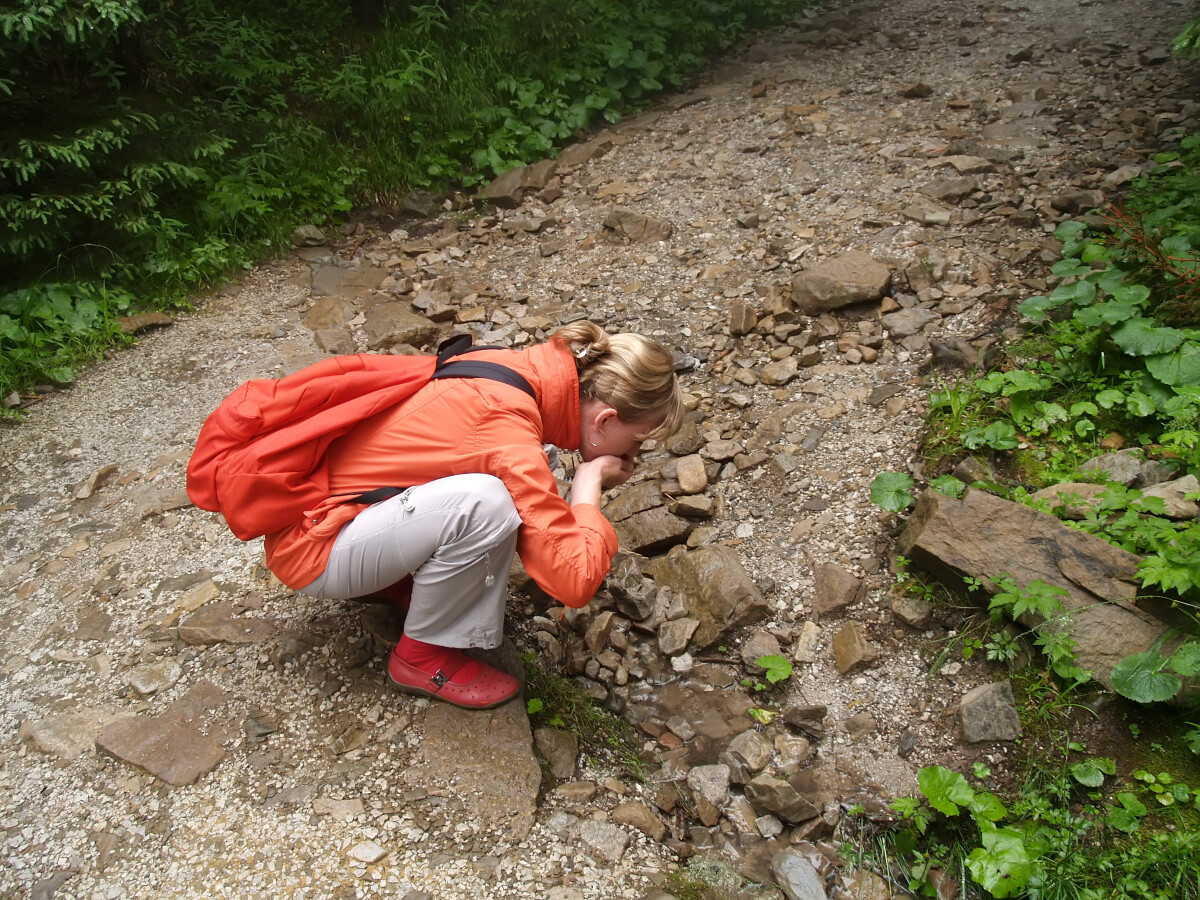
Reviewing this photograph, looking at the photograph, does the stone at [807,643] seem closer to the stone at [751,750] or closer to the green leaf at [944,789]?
the stone at [751,750]

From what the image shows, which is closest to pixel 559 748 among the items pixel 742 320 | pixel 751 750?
pixel 751 750

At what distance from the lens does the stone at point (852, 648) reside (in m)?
2.68

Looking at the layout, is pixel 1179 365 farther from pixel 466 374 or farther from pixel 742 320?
pixel 466 374

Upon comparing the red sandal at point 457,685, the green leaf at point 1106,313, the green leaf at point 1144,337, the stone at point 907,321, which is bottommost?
the red sandal at point 457,685

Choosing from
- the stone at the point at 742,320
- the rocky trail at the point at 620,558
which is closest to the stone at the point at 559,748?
the rocky trail at the point at 620,558

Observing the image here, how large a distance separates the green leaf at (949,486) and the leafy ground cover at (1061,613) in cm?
1

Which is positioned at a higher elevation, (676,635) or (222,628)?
(222,628)

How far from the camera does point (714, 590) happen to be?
9.53 feet

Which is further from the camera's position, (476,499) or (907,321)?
(907,321)

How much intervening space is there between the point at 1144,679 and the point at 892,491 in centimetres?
95

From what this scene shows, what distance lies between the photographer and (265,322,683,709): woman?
2.15 meters

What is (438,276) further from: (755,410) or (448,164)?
(755,410)

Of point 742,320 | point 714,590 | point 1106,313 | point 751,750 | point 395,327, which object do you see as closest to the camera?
point 751,750

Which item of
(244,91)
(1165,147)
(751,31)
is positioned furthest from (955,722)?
(751,31)
